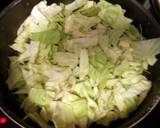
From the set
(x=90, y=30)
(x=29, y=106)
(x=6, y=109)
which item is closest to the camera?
(x=6, y=109)

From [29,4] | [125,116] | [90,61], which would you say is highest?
[29,4]

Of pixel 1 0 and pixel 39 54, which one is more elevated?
pixel 1 0

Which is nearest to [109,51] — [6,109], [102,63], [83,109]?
[102,63]

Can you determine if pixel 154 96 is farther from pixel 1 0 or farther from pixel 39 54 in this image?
pixel 1 0

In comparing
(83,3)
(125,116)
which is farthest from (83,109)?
(83,3)

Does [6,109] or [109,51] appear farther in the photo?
[109,51]

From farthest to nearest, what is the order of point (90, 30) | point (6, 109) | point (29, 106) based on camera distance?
point (90, 30) → point (29, 106) → point (6, 109)

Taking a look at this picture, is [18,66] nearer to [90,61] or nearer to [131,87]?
[90,61]
